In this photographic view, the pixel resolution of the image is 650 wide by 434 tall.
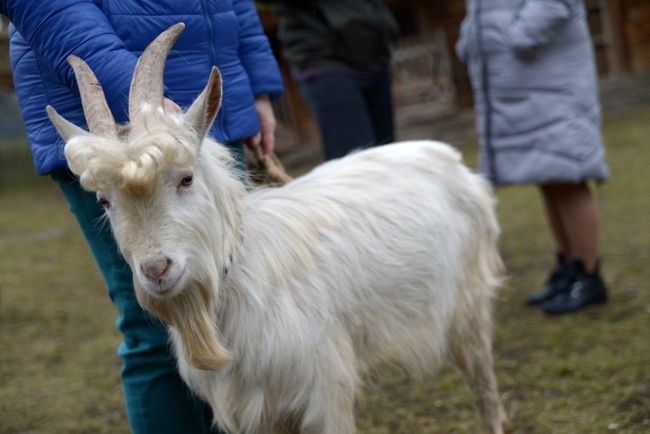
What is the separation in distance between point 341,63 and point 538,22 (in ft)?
3.27

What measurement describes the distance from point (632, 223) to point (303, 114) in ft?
28.7

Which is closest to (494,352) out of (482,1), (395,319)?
(395,319)

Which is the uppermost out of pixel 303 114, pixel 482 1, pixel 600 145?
pixel 482 1

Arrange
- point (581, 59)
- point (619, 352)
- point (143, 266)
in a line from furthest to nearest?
point (581, 59) → point (619, 352) → point (143, 266)

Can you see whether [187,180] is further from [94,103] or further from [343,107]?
[343,107]

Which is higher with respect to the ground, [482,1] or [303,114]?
[482,1]

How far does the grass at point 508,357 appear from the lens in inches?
124

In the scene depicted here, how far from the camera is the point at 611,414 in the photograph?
2984 mm

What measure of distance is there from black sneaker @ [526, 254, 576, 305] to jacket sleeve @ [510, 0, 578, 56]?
113 cm

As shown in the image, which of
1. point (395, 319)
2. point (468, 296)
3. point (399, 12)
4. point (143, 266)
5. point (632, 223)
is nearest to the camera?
point (143, 266)

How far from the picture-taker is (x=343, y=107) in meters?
3.60

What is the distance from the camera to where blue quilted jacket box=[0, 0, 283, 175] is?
2.05 m

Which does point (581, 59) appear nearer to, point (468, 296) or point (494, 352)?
point (494, 352)

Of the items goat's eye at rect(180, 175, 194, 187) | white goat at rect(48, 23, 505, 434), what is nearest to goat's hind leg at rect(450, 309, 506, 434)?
white goat at rect(48, 23, 505, 434)
